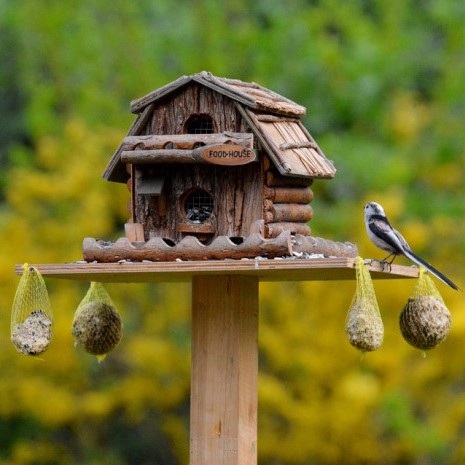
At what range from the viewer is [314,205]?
11.4 m

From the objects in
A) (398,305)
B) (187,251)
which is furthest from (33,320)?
(398,305)

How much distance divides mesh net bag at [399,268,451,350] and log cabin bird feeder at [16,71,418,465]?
9 cm

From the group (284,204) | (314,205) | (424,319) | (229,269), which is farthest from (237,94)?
(314,205)

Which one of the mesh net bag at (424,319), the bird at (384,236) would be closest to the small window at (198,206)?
the bird at (384,236)

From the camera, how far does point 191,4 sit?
49.7ft

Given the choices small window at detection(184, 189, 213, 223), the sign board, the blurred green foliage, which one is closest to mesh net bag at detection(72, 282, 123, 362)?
small window at detection(184, 189, 213, 223)

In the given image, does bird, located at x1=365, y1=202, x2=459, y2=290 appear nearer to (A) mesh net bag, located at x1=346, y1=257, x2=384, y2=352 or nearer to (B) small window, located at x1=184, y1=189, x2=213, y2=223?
(A) mesh net bag, located at x1=346, y1=257, x2=384, y2=352

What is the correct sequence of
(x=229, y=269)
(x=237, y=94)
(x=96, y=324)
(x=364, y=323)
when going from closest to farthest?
(x=229, y=269), (x=364, y=323), (x=237, y=94), (x=96, y=324)

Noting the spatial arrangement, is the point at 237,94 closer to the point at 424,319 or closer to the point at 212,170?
the point at 212,170

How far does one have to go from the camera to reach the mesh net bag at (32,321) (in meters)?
4.65

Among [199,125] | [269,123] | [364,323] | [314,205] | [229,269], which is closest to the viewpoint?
[229,269]

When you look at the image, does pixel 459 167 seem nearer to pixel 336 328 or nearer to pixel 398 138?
pixel 398 138

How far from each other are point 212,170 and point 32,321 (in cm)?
92

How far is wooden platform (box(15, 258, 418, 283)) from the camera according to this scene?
423cm
